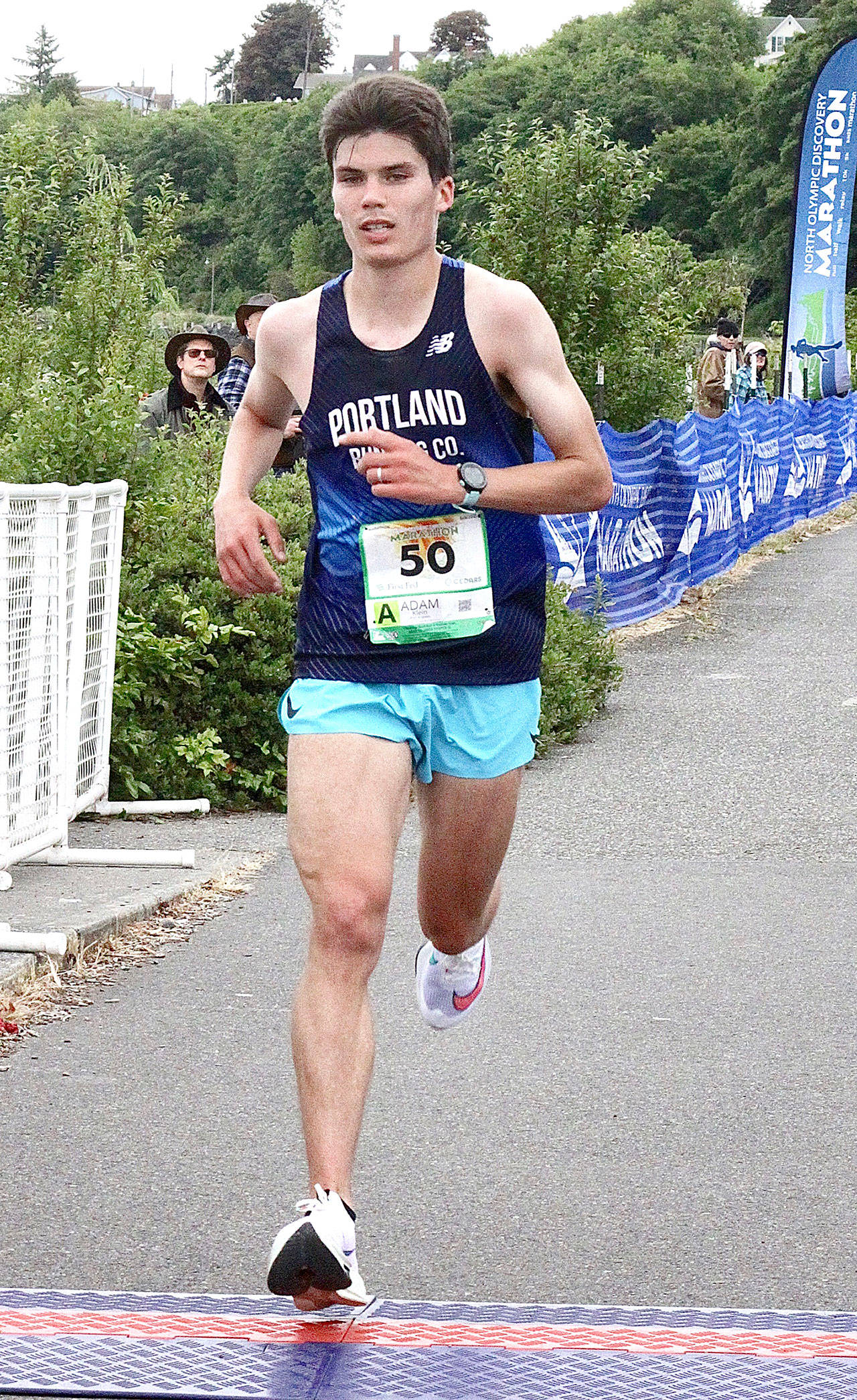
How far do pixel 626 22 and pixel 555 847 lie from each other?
159 meters

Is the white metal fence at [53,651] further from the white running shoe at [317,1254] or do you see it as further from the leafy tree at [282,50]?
the leafy tree at [282,50]

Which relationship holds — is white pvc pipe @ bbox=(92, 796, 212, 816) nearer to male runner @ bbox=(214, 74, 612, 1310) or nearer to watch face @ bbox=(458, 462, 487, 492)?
male runner @ bbox=(214, 74, 612, 1310)

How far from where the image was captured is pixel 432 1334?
3.33 meters

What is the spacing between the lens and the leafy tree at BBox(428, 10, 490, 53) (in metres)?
169

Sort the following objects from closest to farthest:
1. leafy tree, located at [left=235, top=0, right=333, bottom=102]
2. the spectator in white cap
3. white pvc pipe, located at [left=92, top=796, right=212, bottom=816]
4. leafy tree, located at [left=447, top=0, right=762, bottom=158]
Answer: white pvc pipe, located at [left=92, top=796, right=212, bottom=816] → the spectator in white cap → leafy tree, located at [left=447, top=0, right=762, bottom=158] → leafy tree, located at [left=235, top=0, right=333, bottom=102]

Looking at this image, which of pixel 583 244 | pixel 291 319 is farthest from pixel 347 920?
pixel 583 244

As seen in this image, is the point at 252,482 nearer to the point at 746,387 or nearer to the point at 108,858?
the point at 108,858

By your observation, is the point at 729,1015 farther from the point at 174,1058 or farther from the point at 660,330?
the point at 660,330

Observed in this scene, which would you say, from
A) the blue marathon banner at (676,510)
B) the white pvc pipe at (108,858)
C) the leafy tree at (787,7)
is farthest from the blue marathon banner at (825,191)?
the leafy tree at (787,7)

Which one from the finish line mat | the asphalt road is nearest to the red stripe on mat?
the finish line mat

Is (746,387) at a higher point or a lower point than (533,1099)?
higher

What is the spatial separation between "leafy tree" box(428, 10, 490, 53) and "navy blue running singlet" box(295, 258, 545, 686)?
171m

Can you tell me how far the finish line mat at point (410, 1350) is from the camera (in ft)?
10.2

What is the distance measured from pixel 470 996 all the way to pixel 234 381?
310 inches
